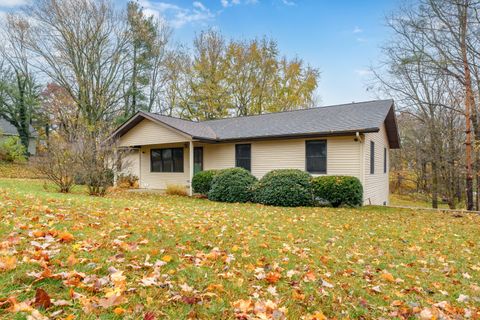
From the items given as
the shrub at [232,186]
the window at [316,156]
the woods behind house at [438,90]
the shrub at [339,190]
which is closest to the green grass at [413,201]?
the woods behind house at [438,90]

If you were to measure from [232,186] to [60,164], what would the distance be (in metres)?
6.62

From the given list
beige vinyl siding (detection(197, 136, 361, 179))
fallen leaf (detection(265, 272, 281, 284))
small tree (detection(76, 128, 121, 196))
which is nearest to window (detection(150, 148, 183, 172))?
beige vinyl siding (detection(197, 136, 361, 179))

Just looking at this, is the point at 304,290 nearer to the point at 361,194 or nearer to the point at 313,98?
the point at 361,194

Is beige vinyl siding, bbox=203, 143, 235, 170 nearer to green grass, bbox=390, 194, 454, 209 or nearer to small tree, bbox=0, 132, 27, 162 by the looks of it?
green grass, bbox=390, 194, 454, 209

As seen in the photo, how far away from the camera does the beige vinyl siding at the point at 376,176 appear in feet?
38.0

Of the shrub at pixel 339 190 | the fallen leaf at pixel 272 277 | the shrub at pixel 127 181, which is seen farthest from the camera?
the shrub at pixel 127 181

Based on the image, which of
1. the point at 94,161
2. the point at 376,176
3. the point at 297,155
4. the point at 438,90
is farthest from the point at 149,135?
the point at 438,90

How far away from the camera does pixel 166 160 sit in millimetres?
16266

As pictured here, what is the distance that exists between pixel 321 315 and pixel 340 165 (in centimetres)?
982

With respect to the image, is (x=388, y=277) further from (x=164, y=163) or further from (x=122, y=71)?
(x=122, y=71)

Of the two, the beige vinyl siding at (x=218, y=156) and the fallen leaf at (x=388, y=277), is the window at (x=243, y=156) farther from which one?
the fallen leaf at (x=388, y=277)

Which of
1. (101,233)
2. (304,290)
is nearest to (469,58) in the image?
(304,290)

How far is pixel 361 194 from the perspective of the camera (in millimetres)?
10508

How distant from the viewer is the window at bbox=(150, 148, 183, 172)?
1578 cm
